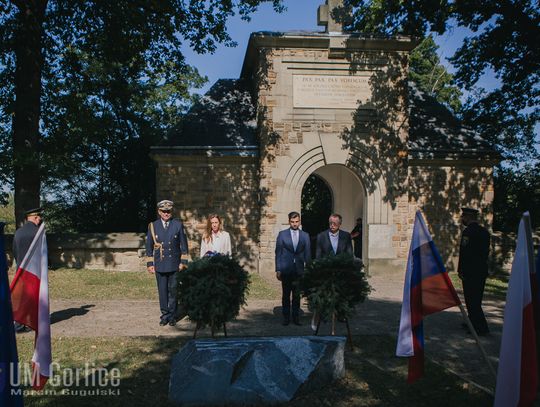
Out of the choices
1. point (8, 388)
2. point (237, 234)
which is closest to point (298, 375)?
point (8, 388)

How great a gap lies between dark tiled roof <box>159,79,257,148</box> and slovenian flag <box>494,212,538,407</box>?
11.0 meters

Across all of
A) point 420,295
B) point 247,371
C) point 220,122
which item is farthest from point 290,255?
point 220,122

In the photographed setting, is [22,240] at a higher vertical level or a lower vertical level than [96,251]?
higher

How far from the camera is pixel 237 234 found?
13836 mm

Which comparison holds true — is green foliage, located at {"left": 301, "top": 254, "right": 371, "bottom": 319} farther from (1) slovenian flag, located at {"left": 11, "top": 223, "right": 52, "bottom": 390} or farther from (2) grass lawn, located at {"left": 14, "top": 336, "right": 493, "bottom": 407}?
(1) slovenian flag, located at {"left": 11, "top": 223, "right": 52, "bottom": 390}

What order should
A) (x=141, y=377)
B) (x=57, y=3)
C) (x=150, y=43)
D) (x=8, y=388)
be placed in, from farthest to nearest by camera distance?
(x=150, y=43) → (x=57, y=3) → (x=141, y=377) → (x=8, y=388)

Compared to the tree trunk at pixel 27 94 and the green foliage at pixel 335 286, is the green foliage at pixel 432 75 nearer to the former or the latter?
the tree trunk at pixel 27 94

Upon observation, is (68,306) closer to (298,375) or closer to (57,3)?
(298,375)

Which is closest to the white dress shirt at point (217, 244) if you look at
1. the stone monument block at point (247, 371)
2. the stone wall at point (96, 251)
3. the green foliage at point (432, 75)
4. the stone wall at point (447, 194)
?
the stone monument block at point (247, 371)

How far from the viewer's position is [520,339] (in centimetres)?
315

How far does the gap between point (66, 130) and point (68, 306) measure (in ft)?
22.7

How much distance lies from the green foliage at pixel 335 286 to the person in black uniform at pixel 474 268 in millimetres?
1902

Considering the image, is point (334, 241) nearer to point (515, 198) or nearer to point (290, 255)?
point (290, 255)

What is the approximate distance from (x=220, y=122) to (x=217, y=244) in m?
7.35
